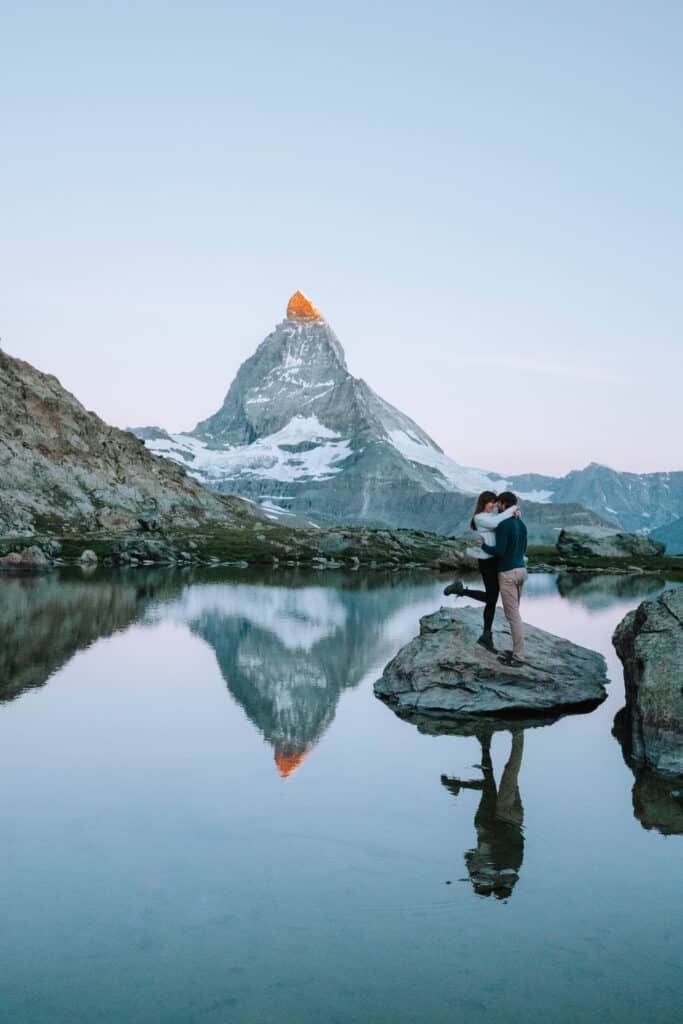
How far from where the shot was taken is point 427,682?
914 inches

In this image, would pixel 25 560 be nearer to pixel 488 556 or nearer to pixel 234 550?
pixel 234 550

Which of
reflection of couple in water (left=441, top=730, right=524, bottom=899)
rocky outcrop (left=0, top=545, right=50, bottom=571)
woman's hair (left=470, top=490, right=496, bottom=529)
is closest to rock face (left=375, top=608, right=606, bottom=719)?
woman's hair (left=470, top=490, right=496, bottom=529)

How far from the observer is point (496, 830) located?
520 inches


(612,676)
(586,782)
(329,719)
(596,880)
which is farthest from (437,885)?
(612,676)

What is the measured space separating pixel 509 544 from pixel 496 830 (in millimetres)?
10361

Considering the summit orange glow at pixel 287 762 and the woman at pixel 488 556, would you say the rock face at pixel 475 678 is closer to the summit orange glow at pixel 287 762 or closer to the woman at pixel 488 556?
the woman at pixel 488 556

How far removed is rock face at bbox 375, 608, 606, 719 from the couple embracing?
56 centimetres

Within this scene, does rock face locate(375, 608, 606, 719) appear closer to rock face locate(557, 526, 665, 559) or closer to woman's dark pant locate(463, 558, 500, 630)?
woman's dark pant locate(463, 558, 500, 630)

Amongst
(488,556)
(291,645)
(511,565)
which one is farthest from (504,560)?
(291,645)

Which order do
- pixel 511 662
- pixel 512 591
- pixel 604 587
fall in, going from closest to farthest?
pixel 512 591, pixel 511 662, pixel 604 587

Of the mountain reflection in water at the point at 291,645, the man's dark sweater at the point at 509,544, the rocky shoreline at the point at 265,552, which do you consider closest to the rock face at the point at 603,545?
the rocky shoreline at the point at 265,552

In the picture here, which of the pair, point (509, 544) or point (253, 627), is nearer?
point (509, 544)

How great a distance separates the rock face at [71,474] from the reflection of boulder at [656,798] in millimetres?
94036

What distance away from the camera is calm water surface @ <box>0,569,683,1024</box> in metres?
8.62
